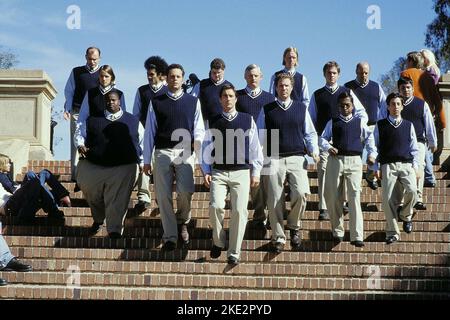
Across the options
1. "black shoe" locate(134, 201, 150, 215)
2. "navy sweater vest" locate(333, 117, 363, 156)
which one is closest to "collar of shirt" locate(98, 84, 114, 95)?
"black shoe" locate(134, 201, 150, 215)

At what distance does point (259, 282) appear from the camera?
382 inches

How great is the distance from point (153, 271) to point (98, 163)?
1.60 m

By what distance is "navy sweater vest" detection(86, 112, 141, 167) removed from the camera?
10828mm

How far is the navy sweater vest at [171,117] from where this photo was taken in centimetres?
1039

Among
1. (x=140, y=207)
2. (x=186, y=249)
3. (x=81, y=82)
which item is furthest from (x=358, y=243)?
(x=81, y=82)

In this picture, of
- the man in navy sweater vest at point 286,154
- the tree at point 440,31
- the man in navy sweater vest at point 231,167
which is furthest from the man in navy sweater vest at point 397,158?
the tree at point 440,31

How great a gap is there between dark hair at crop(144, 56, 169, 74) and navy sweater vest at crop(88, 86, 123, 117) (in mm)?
760

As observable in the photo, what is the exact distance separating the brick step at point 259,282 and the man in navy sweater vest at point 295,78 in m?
3.40

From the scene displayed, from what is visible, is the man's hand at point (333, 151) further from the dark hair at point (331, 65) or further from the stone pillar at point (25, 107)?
the stone pillar at point (25, 107)

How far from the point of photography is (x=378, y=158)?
1105 centimetres

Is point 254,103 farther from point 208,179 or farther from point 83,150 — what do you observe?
point 83,150

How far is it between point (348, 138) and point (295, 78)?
1987mm

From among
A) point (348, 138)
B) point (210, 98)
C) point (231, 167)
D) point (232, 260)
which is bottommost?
point (232, 260)
